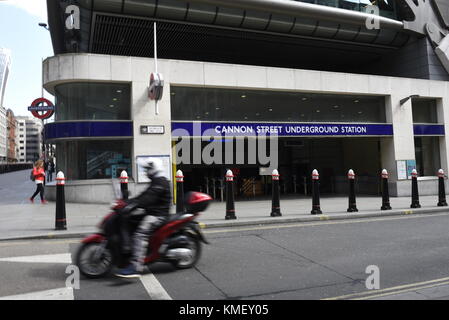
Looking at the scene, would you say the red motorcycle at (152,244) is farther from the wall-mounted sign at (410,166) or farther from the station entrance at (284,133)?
the wall-mounted sign at (410,166)

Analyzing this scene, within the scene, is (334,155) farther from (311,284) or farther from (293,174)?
(311,284)

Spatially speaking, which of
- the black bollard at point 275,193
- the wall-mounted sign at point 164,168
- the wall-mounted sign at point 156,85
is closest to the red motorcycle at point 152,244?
the black bollard at point 275,193

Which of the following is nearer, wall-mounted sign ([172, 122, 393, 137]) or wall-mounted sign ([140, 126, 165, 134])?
wall-mounted sign ([140, 126, 165, 134])

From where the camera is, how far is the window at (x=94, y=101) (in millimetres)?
14336

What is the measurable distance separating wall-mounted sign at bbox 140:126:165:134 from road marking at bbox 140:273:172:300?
9494mm

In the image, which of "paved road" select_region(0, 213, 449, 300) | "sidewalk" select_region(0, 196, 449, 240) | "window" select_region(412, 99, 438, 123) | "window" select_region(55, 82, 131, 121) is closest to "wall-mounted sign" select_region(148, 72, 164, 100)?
"window" select_region(55, 82, 131, 121)

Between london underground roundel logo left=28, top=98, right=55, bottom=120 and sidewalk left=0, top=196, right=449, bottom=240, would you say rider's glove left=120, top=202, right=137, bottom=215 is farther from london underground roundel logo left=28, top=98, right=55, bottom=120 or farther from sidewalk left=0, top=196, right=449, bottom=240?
london underground roundel logo left=28, top=98, right=55, bottom=120

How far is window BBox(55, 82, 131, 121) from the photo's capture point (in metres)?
14.3

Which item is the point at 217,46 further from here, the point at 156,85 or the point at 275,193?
the point at 275,193

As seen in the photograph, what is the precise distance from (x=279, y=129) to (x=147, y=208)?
465 inches

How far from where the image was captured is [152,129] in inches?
567

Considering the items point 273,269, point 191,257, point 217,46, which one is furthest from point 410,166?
point 191,257

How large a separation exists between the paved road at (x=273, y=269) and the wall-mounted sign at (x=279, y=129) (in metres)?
7.07
